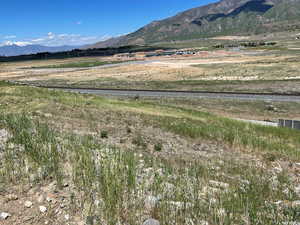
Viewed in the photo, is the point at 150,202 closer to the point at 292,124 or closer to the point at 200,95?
the point at 292,124

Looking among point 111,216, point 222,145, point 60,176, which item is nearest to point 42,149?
point 60,176

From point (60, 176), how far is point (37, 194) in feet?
2.58

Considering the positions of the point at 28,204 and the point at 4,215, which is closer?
the point at 4,215

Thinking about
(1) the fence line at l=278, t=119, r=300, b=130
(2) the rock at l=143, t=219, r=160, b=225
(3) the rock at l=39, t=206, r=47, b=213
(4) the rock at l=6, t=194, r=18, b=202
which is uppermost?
(4) the rock at l=6, t=194, r=18, b=202

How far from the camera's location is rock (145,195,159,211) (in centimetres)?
616

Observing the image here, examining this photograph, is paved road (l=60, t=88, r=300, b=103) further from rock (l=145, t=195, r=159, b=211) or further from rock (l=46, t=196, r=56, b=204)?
rock (l=46, t=196, r=56, b=204)

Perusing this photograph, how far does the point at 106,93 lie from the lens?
5341 centimetres

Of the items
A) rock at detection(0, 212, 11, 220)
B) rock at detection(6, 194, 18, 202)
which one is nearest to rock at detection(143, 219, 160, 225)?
rock at detection(0, 212, 11, 220)

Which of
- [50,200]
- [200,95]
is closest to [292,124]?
[200,95]

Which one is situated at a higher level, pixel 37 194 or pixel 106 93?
pixel 37 194

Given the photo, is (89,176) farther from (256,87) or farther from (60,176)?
(256,87)

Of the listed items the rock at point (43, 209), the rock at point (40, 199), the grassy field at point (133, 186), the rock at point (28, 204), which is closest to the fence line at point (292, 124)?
the grassy field at point (133, 186)

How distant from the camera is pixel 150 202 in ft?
20.6

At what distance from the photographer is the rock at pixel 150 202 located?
20.2ft
